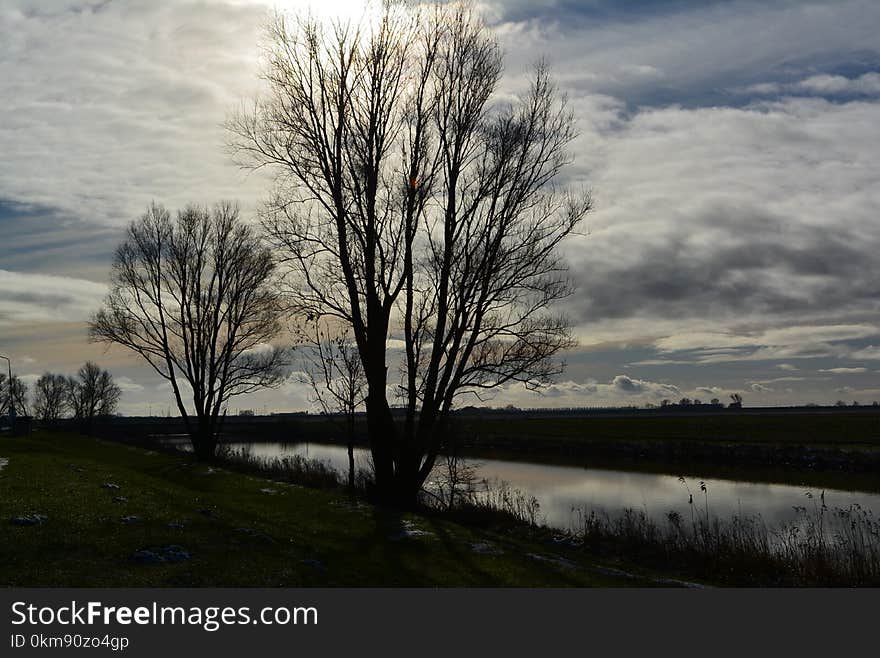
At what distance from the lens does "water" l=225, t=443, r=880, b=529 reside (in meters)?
26.0

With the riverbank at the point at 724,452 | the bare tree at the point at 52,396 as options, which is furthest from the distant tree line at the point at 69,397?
the riverbank at the point at 724,452

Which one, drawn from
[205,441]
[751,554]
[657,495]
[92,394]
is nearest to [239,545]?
[751,554]

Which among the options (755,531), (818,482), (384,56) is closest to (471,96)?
(384,56)

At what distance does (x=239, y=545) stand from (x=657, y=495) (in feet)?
78.0

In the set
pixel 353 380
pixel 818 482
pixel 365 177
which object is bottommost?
pixel 818 482

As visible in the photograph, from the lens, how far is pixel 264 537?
44.6 feet

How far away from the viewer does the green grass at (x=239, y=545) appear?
10.1m

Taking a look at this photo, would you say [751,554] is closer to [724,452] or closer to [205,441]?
[205,441]

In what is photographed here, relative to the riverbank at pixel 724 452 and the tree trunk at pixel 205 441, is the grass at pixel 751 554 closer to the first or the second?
the riverbank at pixel 724 452

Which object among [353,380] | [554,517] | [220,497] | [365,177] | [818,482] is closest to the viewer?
[220,497]

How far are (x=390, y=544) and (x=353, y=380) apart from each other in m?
12.1

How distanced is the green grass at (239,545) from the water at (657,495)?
26.4 feet
